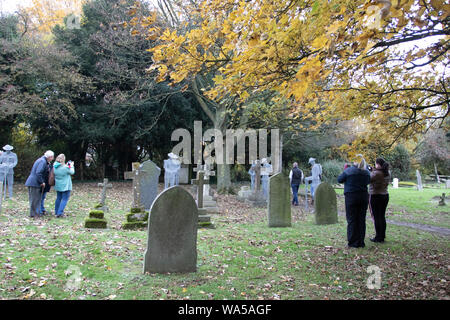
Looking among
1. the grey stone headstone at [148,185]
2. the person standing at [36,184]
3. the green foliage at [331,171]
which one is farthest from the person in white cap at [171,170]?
the green foliage at [331,171]

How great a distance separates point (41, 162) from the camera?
902cm

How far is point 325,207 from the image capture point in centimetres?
1026

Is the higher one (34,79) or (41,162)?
(34,79)

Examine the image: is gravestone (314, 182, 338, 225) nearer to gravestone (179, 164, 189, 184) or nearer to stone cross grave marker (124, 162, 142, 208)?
stone cross grave marker (124, 162, 142, 208)

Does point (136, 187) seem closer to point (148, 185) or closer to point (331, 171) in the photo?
point (148, 185)

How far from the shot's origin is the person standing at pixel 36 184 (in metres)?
8.82

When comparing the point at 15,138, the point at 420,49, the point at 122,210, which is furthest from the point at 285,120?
the point at 15,138

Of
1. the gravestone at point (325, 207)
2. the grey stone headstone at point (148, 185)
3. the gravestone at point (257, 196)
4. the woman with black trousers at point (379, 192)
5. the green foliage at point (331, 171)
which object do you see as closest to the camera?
the woman with black trousers at point (379, 192)

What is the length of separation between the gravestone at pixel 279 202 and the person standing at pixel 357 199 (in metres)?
2.74

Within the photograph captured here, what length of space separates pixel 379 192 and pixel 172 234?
5.09m

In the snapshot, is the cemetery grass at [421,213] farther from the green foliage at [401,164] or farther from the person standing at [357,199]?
the green foliage at [401,164]

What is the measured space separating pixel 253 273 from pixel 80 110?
1946 cm

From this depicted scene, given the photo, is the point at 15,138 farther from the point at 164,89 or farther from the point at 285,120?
the point at 285,120

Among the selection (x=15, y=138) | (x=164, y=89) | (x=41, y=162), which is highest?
(x=164, y=89)
